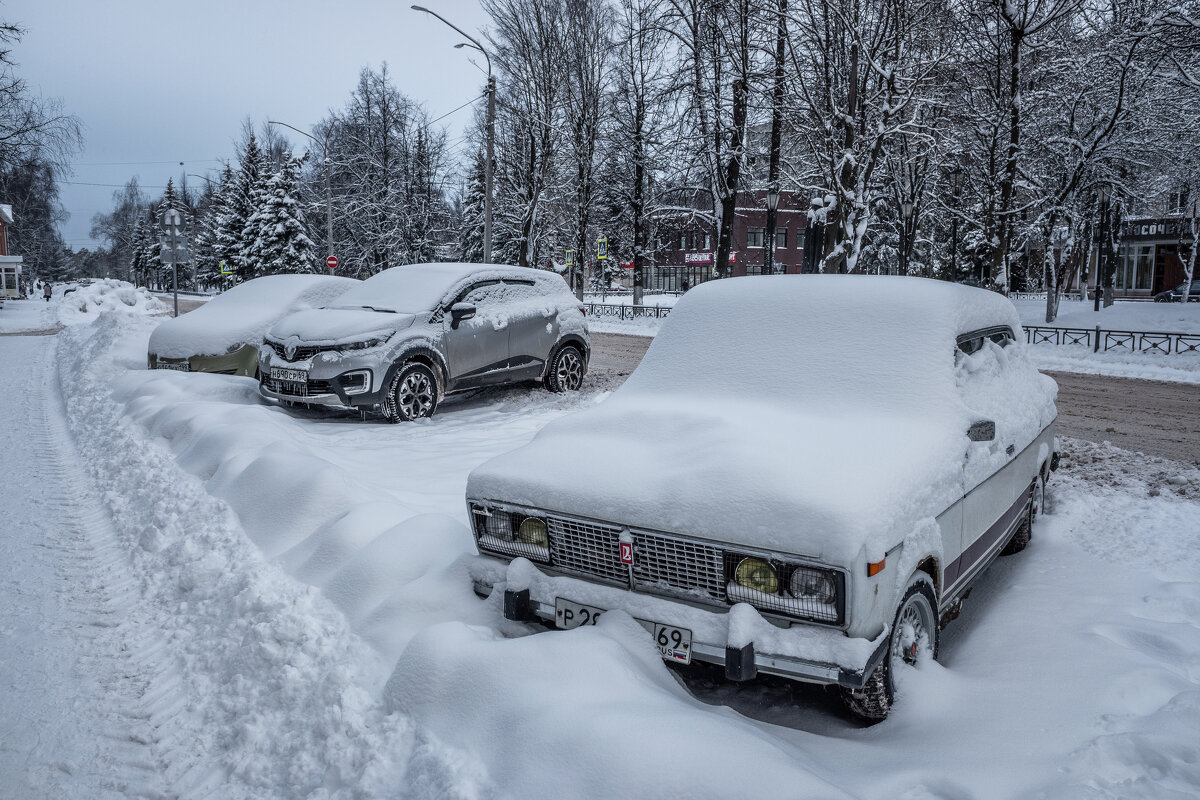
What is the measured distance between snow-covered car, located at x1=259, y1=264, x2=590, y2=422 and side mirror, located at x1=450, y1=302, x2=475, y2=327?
1 centimetres

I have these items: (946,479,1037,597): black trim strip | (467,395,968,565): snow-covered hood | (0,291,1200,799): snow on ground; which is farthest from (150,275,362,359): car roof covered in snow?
(946,479,1037,597): black trim strip

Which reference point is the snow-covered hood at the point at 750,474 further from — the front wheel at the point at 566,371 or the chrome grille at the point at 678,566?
the front wheel at the point at 566,371

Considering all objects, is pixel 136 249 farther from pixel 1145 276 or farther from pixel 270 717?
pixel 270 717

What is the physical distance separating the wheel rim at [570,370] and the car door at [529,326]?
0.36 m

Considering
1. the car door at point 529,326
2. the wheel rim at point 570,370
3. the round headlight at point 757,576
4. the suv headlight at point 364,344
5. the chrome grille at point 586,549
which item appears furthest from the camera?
the wheel rim at point 570,370

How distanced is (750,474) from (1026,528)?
10.4 ft

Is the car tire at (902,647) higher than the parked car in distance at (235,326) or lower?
lower

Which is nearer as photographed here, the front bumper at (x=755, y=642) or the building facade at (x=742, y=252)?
the front bumper at (x=755, y=642)

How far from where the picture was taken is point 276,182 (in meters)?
49.8

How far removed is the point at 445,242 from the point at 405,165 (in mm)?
7150

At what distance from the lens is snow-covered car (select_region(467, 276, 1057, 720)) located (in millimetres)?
2912

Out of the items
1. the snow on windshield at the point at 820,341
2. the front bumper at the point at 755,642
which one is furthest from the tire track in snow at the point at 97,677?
the snow on windshield at the point at 820,341

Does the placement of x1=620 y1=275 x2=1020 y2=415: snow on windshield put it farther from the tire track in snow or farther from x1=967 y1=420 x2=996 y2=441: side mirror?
the tire track in snow

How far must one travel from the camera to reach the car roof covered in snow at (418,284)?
9.62 m
